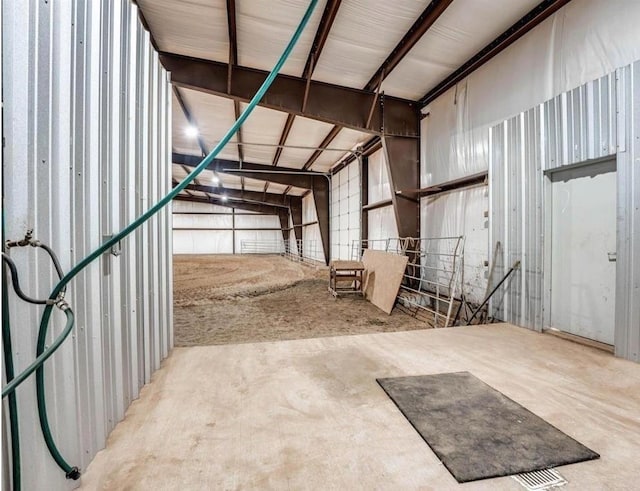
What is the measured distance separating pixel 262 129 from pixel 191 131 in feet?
5.35

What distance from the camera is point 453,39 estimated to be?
367 centimetres

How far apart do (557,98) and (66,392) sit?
153 inches

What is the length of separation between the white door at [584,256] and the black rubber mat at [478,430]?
62.7 inches

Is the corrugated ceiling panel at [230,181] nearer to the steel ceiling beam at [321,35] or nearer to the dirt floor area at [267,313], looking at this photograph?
the dirt floor area at [267,313]

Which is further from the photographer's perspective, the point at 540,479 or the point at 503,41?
the point at 503,41

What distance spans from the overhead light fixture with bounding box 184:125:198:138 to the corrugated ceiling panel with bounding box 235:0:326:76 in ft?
9.15

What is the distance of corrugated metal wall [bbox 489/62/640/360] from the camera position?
2.22 metres

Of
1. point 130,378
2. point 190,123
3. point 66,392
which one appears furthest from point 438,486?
point 190,123

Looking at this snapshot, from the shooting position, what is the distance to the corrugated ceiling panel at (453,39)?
315cm

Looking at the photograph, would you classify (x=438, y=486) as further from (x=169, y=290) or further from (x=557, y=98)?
(x=557, y=98)

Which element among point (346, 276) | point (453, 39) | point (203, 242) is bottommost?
point (346, 276)

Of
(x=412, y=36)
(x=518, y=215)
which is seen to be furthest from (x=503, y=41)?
(x=518, y=215)

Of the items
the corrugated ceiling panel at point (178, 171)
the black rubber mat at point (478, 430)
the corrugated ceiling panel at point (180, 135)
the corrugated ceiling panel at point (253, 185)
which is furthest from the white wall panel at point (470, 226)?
the corrugated ceiling panel at point (178, 171)

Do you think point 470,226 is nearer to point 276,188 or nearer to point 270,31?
point 270,31
